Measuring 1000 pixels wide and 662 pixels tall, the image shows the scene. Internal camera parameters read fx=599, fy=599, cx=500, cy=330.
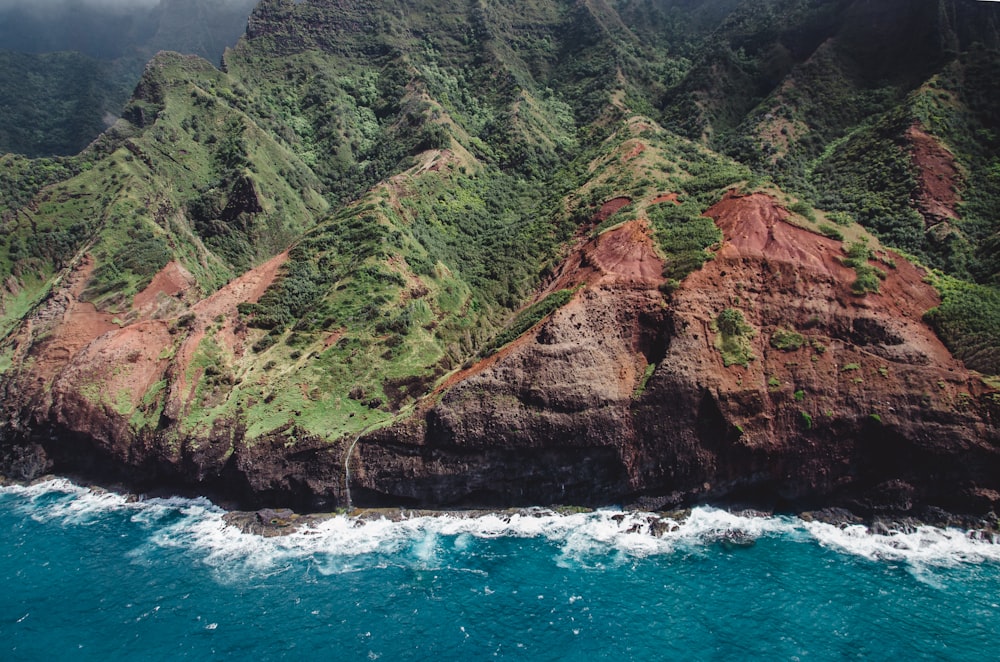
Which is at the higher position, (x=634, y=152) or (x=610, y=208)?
(x=634, y=152)

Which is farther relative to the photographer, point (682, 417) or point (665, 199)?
point (665, 199)

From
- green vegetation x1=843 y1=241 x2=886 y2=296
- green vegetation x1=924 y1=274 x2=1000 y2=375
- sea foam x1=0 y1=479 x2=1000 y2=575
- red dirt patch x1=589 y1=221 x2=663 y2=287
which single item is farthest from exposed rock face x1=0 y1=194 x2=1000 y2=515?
sea foam x1=0 y1=479 x2=1000 y2=575

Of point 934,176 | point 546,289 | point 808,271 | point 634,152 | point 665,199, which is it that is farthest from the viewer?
point 634,152

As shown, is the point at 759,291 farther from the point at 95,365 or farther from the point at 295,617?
the point at 95,365

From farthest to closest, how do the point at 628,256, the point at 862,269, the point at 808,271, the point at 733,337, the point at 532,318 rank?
1. the point at 628,256
2. the point at 532,318
3. the point at 808,271
4. the point at 862,269
5. the point at 733,337

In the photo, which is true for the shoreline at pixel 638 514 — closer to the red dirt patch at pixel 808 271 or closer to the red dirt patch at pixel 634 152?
the red dirt patch at pixel 808 271

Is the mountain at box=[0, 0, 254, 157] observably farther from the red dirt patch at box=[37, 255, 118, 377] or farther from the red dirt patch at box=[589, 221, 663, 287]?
the red dirt patch at box=[589, 221, 663, 287]

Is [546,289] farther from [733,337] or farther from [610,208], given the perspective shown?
[733,337]

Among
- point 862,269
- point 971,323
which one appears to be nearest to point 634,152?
point 862,269

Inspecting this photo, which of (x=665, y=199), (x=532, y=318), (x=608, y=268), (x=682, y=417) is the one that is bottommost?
(x=682, y=417)
